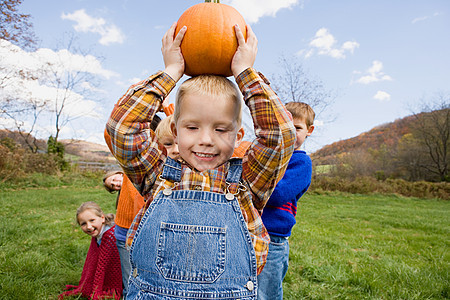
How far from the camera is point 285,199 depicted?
231 centimetres

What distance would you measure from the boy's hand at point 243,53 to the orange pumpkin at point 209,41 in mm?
30

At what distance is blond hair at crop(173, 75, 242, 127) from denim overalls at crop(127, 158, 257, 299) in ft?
1.61

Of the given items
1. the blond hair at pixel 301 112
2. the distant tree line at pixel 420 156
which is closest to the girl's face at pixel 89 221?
the blond hair at pixel 301 112

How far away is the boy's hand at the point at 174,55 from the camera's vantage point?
1.64 metres

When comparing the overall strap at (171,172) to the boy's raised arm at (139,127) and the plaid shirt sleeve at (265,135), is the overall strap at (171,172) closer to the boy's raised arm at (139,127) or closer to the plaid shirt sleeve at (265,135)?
the boy's raised arm at (139,127)

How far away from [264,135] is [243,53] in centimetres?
49

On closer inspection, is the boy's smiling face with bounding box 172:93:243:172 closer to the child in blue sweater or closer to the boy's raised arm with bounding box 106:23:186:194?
the boy's raised arm with bounding box 106:23:186:194

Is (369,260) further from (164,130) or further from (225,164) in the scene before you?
(225,164)

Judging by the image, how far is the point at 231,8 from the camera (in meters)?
1.82

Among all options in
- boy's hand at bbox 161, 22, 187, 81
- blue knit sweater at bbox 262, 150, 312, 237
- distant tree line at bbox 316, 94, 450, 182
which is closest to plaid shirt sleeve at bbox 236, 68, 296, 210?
boy's hand at bbox 161, 22, 187, 81

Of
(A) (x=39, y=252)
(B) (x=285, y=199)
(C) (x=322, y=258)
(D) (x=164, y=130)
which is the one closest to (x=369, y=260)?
(C) (x=322, y=258)

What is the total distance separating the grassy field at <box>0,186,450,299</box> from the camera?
4.07 meters

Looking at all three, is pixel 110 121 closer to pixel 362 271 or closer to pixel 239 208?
pixel 239 208

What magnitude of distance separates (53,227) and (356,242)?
764 centimetres
